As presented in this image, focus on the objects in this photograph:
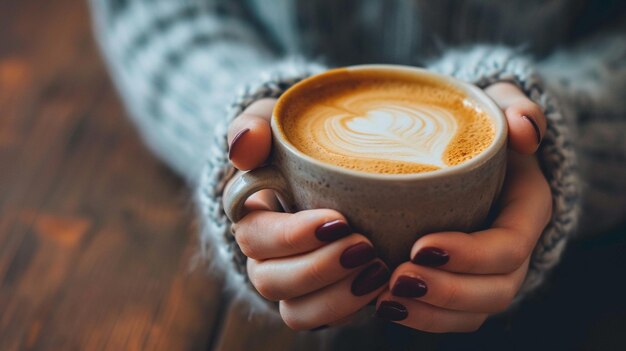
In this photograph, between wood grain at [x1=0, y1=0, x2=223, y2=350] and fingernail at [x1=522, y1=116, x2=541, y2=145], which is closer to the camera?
fingernail at [x1=522, y1=116, x2=541, y2=145]

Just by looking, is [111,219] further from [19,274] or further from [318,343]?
[318,343]

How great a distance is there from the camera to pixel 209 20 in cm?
80

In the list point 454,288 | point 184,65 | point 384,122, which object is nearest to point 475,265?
point 454,288

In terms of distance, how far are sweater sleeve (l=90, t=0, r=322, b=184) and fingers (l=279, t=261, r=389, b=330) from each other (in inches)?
10.3

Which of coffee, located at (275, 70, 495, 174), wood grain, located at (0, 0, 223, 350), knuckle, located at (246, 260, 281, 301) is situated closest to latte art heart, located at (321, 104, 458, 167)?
coffee, located at (275, 70, 495, 174)

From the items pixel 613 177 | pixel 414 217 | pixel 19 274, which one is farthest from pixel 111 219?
pixel 613 177

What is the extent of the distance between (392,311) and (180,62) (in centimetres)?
47

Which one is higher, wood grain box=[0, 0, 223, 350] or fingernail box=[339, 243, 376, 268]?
fingernail box=[339, 243, 376, 268]

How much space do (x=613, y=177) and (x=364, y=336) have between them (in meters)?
0.37

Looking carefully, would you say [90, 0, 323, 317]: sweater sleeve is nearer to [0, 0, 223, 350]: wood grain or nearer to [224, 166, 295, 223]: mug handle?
[0, 0, 223, 350]: wood grain

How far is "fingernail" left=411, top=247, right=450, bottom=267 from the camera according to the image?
0.37 meters

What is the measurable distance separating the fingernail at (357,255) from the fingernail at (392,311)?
4 centimetres

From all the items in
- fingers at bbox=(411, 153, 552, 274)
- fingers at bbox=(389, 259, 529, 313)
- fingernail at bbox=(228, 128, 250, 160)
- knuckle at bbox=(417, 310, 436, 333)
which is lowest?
knuckle at bbox=(417, 310, 436, 333)

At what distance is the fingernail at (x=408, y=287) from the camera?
0.39 metres
